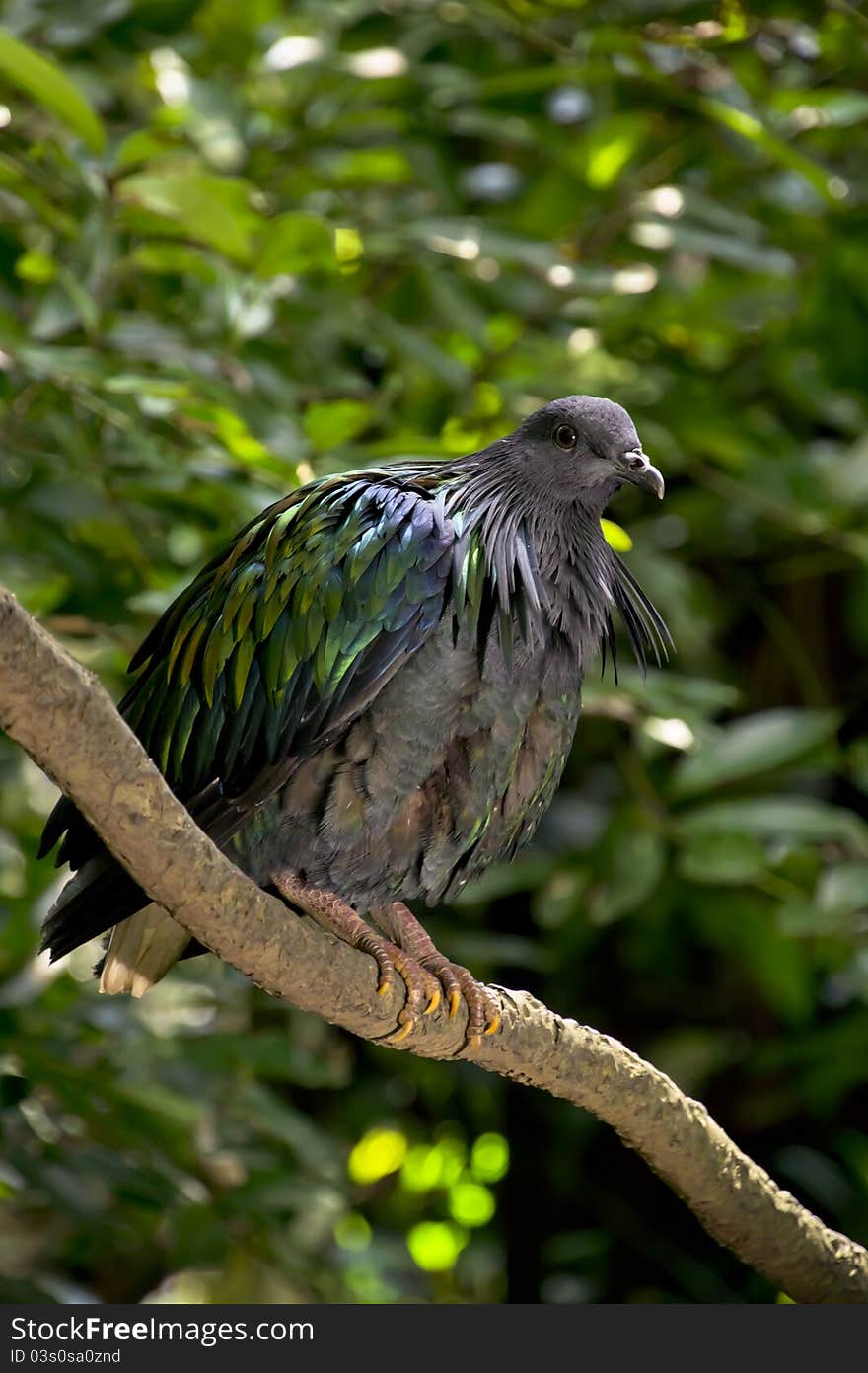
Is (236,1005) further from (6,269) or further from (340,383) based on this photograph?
(6,269)

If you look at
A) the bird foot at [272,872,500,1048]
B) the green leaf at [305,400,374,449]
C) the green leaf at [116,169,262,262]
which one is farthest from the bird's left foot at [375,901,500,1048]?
the green leaf at [116,169,262,262]

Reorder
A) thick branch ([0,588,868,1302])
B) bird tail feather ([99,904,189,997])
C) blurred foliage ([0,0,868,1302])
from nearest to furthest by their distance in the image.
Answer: thick branch ([0,588,868,1302])
bird tail feather ([99,904,189,997])
blurred foliage ([0,0,868,1302])

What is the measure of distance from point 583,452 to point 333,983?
0.67 m

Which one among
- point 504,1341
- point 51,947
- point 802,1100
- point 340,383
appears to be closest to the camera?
point 51,947

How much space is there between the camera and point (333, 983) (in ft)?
5.65

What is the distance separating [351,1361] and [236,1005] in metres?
2.06

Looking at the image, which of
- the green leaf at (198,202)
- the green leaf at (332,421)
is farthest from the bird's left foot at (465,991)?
the green leaf at (198,202)

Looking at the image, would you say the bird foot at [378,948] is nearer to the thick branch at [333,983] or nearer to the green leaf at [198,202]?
the thick branch at [333,983]

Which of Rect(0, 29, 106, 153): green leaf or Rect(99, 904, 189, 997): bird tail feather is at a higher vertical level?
Rect(0, 29, 106, 153): green leaf

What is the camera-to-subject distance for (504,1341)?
196cm

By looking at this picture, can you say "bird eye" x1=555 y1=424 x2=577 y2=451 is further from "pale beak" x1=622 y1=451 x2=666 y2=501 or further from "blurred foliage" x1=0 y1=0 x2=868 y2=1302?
"blurred foliage" x1=0 y1=0 x2=868 y2=1302

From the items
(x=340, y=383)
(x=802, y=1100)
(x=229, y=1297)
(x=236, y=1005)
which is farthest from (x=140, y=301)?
(x=802, y=1100)

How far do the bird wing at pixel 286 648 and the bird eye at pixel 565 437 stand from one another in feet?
0.53

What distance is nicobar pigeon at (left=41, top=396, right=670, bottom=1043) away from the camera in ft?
5.83
